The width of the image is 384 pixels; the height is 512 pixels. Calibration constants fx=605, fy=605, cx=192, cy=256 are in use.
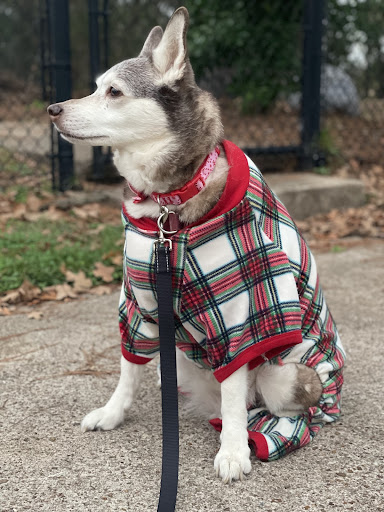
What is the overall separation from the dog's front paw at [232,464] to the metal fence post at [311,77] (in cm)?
468

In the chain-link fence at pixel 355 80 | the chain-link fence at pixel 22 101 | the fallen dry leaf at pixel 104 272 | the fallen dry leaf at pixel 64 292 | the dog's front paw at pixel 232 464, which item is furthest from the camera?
the chain-link fence at pixel 355 80

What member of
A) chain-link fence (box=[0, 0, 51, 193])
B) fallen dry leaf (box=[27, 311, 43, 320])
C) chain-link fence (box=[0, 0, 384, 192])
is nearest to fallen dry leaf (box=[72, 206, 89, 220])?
chain-link fence (box=[0, 0, 384, 192])

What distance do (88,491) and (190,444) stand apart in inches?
17.8

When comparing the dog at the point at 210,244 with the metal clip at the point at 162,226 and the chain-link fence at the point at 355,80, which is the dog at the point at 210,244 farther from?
the chain-link fence at the point at 355,80

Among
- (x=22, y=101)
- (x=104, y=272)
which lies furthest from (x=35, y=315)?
(x=22, y=101)

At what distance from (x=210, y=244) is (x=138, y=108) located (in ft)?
1.75

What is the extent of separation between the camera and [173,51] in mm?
2068

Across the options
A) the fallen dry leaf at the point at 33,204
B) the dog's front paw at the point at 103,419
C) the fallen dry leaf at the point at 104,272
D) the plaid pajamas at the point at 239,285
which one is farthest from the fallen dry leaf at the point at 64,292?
the plaid pajamas at the point at 239,285

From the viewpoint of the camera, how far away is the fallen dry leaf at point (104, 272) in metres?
3.96

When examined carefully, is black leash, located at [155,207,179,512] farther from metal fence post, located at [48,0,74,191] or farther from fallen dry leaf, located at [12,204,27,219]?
metal fence post, located at [48,0,74,191]

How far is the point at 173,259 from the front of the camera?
1.98 meters

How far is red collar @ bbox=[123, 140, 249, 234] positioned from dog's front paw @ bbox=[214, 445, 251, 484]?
78cm

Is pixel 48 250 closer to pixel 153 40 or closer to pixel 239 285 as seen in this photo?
pixel 153 40

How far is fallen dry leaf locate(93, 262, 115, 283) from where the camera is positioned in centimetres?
396
